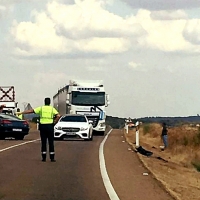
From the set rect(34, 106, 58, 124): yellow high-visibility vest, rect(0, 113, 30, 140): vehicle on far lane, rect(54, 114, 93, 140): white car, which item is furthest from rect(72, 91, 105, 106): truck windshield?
rect(34, 106, 58, 124): yellow high-visibility vest

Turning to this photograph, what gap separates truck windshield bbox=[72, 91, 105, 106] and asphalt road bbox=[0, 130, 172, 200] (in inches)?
974

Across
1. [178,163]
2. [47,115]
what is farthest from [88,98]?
[47,115]

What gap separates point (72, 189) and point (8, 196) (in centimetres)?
164

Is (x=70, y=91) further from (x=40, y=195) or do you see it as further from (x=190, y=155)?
(x=40, y=195)

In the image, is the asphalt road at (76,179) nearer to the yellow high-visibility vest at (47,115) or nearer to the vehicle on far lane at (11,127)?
the yellow high-visibility vest at (47,115)

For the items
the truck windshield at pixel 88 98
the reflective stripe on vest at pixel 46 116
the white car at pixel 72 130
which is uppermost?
the truck windshield at pixel 88 98

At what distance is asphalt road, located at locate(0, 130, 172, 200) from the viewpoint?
1302cm

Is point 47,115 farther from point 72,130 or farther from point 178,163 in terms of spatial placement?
point 72,130

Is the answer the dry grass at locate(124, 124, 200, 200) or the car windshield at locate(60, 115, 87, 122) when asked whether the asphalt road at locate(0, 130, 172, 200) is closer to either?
the dry grass at locate(124, 124, 200, 200)

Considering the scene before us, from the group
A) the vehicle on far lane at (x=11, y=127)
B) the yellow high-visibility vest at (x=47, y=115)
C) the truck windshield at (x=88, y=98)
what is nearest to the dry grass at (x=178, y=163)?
the yellow high-visibility vest at (x=47, y=115)

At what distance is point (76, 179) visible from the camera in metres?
15.7

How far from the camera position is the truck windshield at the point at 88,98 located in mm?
47375

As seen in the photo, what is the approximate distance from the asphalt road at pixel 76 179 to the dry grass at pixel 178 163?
0.44m

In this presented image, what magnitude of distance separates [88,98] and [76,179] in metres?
32.0
